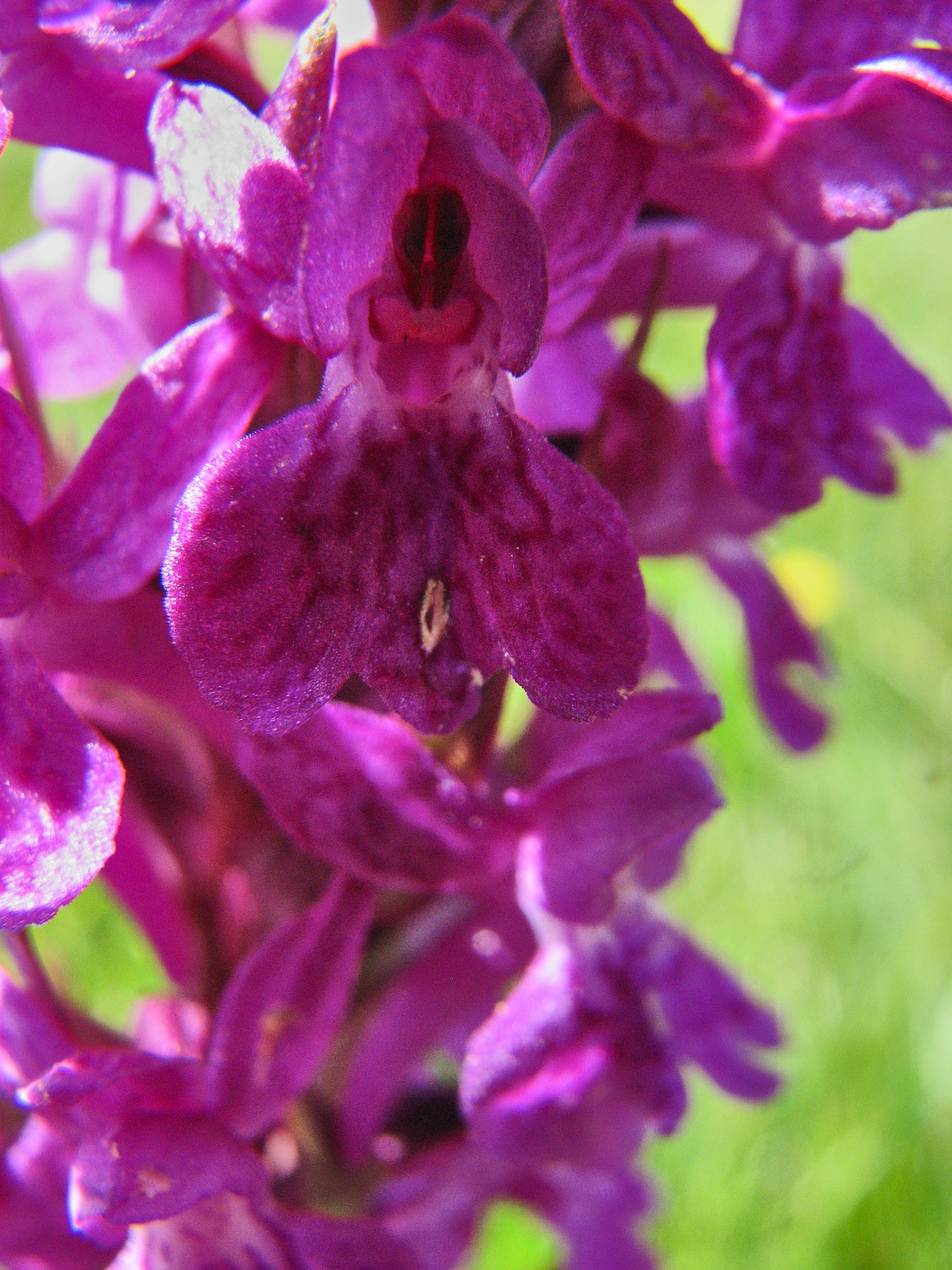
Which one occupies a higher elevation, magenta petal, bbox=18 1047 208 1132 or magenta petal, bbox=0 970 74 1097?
magenta petal, bbox=18 1047 208 1132

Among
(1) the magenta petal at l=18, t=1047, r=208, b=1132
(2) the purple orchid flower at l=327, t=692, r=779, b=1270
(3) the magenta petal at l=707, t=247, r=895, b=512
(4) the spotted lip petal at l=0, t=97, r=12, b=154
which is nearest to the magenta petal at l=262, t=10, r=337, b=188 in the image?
(4) the spotted lip petal at l=0, t=97, r=12, b=154

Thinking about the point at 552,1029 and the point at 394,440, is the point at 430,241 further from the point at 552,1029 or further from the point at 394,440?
the point at 552,1029

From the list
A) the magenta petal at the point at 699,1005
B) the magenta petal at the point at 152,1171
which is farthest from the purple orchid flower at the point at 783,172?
the magenta petal at the point at 152,1171

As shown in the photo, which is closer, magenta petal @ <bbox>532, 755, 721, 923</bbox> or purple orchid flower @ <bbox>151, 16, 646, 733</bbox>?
purple orchid flower @ <bbox>151, 16, 646, 733</bbox>

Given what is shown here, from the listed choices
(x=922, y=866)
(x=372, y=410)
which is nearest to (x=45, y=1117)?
(x=372, y=410)

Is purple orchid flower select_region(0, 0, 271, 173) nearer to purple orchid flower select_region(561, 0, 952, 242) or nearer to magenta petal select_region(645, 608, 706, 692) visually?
purple orchid flower select_region(561, 0, 952, 242)

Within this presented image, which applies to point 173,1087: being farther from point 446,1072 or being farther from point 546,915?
point 446,1072

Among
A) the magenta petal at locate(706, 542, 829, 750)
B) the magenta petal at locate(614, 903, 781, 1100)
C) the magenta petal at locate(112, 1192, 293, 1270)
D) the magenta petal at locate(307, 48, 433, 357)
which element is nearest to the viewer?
the magenta petal at locate(307, 48, 433, 357)
